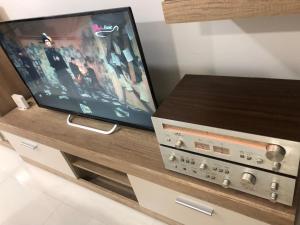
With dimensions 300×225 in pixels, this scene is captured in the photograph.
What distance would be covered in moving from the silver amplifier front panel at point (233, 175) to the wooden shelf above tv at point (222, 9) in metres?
0.43

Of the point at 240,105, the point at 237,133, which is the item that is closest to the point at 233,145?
the point at 237,133

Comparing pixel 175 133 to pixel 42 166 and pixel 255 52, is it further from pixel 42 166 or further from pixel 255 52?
pixel 42 166

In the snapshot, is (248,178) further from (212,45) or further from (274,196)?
(212,45)

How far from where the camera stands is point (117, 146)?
4.16ft

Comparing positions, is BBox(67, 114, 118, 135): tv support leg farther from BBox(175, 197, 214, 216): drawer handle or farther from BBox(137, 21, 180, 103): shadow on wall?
BBox(175, 197, 214, 216): drawer handle

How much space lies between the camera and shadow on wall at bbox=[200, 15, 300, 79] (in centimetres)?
90

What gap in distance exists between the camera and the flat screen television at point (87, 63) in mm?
1053

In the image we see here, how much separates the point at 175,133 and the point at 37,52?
3.16ft

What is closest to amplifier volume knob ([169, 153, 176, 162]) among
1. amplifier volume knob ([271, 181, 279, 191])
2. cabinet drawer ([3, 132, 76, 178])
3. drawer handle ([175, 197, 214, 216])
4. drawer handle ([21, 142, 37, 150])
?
drawer handle ([175, 197, 214, 216])

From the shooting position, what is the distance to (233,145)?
757mm

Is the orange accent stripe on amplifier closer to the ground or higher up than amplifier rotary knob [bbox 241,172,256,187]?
higher up

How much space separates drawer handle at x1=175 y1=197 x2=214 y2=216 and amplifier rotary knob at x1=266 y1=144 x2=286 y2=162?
0.40 m

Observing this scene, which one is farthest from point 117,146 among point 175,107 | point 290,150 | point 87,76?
point 290,150

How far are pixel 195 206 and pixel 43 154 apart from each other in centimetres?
110
